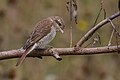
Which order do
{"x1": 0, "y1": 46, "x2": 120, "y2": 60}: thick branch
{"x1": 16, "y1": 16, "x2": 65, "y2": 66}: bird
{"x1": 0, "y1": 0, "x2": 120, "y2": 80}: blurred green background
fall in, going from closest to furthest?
{"x1": 0, "y1": 46, "x2": 120, "y2": 60}: thick branch, {"x1": 16, "y1": 16, "x2": 65, "y2": 66}: bird, {"x1": 0, "y1": 0, "x2": 120, "y2": 80}: blurred green background

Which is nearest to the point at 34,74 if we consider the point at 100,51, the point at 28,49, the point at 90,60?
the point at 90,60

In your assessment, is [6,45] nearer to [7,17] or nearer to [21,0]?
[7,17]

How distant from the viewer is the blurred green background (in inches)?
243

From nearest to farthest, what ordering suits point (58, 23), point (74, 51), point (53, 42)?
point (74, 51) → point (58, 23) → point (53, 42)

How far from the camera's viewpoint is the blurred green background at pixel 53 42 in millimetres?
6184

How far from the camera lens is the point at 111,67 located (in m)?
6.57

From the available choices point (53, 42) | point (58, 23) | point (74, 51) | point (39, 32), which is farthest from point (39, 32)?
point (53, 42)

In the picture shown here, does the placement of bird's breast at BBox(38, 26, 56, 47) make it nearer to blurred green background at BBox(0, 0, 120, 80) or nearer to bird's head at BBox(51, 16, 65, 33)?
bird's head at BBox(51, 16, 65, 33)

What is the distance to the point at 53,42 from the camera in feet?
21.5

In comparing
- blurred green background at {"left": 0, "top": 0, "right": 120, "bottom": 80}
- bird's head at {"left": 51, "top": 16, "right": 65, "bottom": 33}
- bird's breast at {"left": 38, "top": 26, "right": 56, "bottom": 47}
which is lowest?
blurred green background at {"left": 0, "top": 0, "right": 120, "bottom": 80}

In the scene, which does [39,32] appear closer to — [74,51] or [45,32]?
[45,32]

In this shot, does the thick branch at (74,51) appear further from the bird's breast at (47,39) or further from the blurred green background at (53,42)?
the blurred green background at (53,42)

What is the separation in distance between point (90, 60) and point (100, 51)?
372 cm

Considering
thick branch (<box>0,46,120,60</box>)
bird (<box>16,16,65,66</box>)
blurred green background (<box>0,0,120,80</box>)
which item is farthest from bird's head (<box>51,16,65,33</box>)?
blurred green background (<box>0,0,120,80</box>)
